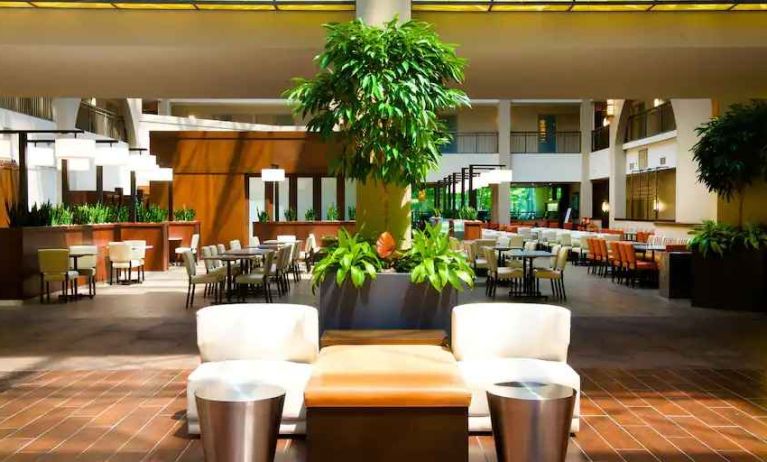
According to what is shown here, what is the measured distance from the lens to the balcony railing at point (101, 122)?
73.5 feet

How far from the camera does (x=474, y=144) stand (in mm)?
30062

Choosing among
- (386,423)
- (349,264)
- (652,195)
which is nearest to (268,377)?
(386,423)

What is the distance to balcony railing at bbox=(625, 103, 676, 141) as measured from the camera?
2016 cm

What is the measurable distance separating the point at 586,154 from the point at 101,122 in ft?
58.7

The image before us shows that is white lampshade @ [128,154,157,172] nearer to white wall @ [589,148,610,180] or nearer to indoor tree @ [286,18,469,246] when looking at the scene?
indoor tree @ [286,18,469,246]

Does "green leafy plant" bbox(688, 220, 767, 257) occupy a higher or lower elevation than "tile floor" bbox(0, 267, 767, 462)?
higher

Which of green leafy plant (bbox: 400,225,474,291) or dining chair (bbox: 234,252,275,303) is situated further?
dining chair (bbox: 234,252,275,303)

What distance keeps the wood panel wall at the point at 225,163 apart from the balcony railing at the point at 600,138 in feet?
41.3

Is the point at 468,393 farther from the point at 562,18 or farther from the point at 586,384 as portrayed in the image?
the point at 562,18

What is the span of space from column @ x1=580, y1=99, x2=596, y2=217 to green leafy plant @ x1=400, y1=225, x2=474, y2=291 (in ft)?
75.8

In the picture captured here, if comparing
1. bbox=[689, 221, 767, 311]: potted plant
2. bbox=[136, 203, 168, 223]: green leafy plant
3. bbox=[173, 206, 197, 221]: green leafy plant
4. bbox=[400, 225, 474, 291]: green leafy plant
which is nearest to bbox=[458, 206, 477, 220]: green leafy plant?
bbox=[173, 206, 197, 221]: green leafy plant

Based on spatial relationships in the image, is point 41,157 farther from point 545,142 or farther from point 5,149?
point 545,142

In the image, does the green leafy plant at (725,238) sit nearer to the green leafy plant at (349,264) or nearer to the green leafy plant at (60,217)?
the green leafy plant at (349,264)

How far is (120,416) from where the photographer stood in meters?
4.56
